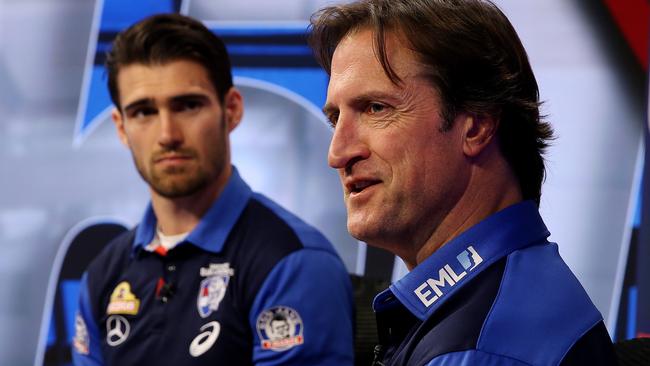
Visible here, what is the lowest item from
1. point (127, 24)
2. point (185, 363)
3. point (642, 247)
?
point (185, 363)

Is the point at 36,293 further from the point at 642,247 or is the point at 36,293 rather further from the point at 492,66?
the point at 492,66

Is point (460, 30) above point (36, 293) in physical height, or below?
above

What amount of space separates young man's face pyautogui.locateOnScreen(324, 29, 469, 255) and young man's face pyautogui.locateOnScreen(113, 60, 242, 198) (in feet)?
3.56

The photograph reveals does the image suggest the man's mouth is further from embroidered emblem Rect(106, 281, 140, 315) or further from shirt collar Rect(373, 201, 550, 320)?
embroidered emblem Rect(106, 281, 140, 315)

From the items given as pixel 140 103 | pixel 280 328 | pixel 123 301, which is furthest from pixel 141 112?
pixel 280 328

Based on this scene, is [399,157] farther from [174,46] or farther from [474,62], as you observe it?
[174,46]

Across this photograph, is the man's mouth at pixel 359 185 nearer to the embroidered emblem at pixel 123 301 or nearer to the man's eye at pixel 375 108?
the man's eye at pixel 375 108

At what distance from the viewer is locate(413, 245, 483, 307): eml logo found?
1262 millimetres

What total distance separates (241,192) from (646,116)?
1170 millimetres

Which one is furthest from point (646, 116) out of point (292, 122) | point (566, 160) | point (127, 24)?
point (127, 24)

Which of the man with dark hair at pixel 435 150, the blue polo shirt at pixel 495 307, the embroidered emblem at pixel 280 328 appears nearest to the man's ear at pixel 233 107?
the embroidered emblem at pixel 280 328

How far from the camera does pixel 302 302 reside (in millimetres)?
2131

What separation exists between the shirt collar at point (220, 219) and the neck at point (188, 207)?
36 mm

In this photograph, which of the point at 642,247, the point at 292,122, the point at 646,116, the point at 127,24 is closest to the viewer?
the point at 642,247
